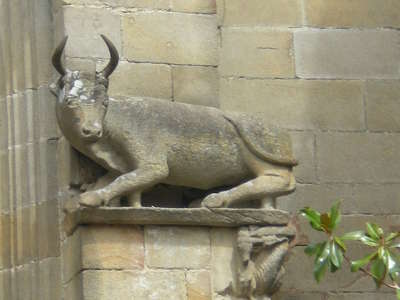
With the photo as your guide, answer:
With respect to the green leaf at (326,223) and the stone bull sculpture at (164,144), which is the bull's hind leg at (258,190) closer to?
the stone bull sculpture at (164,144)

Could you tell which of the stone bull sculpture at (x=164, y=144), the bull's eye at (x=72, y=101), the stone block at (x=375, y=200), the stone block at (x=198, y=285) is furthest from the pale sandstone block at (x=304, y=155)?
the bull's eye at (x=72, y=101)

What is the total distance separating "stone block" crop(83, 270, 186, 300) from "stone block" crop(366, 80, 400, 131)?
5.24 ft

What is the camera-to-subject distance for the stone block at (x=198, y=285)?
9.97 m

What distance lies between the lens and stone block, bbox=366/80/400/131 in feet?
36.1

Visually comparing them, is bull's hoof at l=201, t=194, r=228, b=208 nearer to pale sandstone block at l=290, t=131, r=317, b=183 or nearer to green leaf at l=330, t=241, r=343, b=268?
green leaf at l=330, t=241, r=343, b=268

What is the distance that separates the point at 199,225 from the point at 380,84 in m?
1.52

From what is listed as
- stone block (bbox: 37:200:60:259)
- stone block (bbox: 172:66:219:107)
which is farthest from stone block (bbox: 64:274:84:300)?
stone block (bbox: 172:66:219:107)

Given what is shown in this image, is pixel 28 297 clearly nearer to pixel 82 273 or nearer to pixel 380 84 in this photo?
pixel 82 273

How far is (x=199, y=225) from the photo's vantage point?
10023 mm

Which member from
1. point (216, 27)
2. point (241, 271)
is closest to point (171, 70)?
point (216, 27)

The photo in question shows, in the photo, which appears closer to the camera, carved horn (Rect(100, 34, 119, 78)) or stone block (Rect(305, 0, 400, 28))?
carved horn (Rect(100, 34, 119, 78))

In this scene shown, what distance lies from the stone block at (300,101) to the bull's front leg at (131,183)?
87 cm

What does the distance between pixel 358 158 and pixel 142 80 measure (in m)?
1.33

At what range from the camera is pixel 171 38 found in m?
10.4
